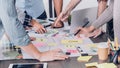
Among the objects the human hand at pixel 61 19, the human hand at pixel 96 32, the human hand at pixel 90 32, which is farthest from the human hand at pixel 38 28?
the human hand at pixel 96 32

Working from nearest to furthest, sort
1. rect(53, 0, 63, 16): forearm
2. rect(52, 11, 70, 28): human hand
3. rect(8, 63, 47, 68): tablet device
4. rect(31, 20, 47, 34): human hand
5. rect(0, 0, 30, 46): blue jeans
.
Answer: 1. rect(0, 0, 30, 46): blue jeans
2. rect(8, 63, 47, 68): tablet device
3. rect(31, 20, 47, 34): human hand
4. rect(52, 11, 70, 28): human hand
5. rect(53, 0, 63, 16): forearm

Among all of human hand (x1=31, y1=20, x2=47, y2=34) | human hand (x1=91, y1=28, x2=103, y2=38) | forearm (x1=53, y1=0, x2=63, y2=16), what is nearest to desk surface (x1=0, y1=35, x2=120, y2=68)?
human hand (x1=91, y1=28, x2=103, y2=38)

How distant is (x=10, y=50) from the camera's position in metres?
1.81

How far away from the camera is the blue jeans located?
1421 mm

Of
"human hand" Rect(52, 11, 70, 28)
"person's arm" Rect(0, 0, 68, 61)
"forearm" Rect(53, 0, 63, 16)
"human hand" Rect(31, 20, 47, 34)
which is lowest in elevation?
"person's arm" Rect(0, 0, 68, 61)

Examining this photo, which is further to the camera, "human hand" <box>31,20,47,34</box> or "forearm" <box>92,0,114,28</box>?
"human hand" <box>31,20,47,34</box>

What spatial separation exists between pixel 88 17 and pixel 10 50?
2.74 feet

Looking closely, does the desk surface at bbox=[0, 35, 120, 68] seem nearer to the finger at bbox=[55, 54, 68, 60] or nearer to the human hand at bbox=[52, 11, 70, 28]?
the finger at bbox=[55, 54, 68, 60]

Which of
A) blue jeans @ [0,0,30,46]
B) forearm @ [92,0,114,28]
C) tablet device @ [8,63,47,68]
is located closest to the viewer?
blue jeans @ [0,0,30,46]

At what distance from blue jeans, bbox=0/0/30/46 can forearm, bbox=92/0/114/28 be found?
2.66 feet

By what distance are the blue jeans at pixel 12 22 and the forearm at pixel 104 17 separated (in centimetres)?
81

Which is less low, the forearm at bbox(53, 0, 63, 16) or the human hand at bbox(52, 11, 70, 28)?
the forearm at bbox(53, 0, 63, 16)

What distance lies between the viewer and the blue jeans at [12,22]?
142cm

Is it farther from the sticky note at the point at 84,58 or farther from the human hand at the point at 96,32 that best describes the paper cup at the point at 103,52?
the human hand at the point at 96,32
